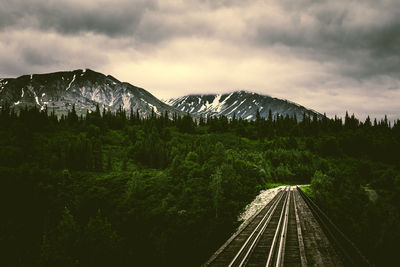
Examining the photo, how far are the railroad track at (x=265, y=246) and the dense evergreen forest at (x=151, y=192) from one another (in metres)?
1.21

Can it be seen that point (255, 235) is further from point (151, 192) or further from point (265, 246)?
point (151, 192)

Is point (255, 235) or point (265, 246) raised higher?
point (265, 246)

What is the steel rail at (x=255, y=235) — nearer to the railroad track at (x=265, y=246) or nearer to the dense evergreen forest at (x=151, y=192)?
the railroad track at (x=265, y=246)

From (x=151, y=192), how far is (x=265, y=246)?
47.7 metres

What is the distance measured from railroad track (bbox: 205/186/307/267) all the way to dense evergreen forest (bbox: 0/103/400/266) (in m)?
1.21

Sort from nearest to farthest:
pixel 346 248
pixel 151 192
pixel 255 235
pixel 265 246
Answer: pixel 346 248 < pixel 265 246 < pixel 255 235 < pixel 151 192

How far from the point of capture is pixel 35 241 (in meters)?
43.8

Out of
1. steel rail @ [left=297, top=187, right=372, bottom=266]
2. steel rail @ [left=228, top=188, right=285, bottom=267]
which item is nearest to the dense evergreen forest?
steel rail @ [left=297, top=187, right=372, bottom=266]

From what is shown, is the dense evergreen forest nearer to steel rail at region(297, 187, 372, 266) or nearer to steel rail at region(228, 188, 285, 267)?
steel rail at region(297, 187, 372, 266)

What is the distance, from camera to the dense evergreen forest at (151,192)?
21797 mm

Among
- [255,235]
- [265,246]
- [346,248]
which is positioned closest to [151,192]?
[255,235]

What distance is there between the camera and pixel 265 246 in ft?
66.4

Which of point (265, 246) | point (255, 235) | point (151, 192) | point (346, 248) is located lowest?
point (151, 192)

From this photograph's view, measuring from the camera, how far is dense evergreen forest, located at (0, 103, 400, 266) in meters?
21.8
